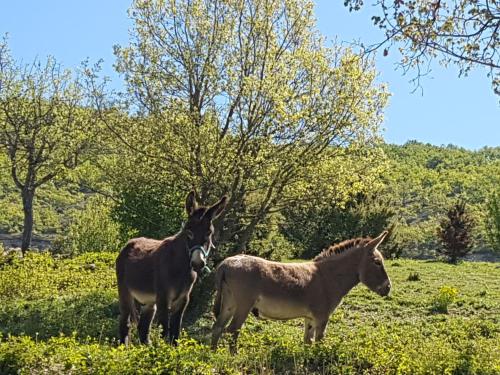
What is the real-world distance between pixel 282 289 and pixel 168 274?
1.73 m

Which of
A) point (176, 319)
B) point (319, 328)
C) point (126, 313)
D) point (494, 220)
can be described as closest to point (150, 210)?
point (126, 313)

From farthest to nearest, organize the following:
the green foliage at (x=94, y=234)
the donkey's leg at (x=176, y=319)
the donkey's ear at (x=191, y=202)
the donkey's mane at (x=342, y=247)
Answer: the green foliage at (x=94, y=234)
the donkey's mane at (x=342, y=247)
the donkey's ear at (x=191, y=202)
the donkey's leg at (x=176, y=319)

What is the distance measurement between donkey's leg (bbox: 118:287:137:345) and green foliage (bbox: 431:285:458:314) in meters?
9.30

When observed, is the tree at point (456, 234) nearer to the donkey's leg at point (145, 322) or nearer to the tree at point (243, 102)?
the tree at point (243, 102)

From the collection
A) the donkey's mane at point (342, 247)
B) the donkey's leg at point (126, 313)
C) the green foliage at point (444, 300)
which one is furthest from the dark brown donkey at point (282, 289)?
the green foliage at point (444, 300)

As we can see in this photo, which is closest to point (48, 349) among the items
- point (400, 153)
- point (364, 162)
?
point (364, 162)

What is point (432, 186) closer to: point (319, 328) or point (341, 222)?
point (341, 222)

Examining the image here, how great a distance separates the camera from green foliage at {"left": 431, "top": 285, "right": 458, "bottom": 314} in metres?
16.5

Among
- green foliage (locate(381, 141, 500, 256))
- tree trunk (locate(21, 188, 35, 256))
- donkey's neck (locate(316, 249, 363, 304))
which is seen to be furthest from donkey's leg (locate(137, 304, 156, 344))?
green foliage (locate(381, 141, 500, 256))

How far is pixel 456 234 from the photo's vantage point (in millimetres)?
36062

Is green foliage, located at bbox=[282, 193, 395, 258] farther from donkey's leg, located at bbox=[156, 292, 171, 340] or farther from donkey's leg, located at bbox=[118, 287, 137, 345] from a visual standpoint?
donkey's leg, located at bbox=[156, 292, 171, 340]

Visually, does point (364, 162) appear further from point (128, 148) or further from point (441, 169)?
point (441, 169)

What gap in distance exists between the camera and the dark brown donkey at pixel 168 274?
9148 millimetres

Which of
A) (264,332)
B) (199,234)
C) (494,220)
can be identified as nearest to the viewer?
(199,234)
